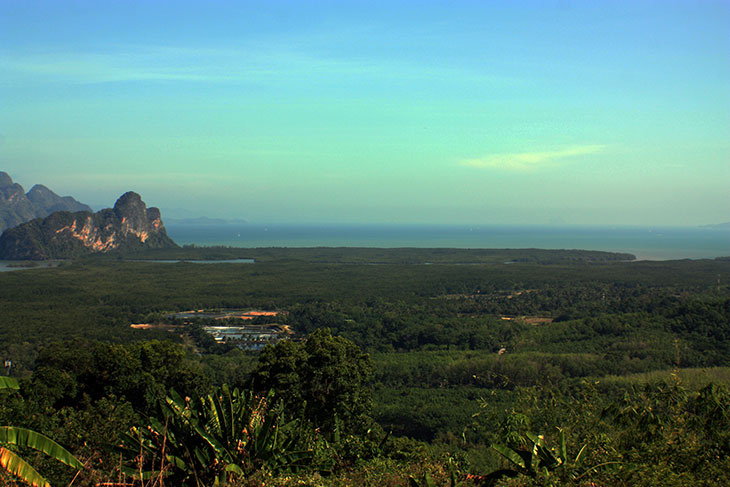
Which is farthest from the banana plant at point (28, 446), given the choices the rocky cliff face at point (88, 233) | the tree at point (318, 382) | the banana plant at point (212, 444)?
the rocky cliff face at point (88, 233)

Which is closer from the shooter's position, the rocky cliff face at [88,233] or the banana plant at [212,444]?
the banana plant at [212,444]

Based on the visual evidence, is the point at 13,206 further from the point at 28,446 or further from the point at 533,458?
the point at 533,458

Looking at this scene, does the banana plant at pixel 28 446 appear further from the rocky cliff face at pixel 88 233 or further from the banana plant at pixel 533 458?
the rocky cliff face at pixel 88 233

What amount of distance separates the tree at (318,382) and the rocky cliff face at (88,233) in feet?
297

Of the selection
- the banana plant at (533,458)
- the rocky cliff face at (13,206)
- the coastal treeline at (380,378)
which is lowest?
the coastal treeline at (380,378)

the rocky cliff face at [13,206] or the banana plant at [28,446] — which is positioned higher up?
the rocky cliff face at [13,206]

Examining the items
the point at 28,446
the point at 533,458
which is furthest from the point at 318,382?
the point at 28,446

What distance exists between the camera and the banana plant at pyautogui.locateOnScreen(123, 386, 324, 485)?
6809mm

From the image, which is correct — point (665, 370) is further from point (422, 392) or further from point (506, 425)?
point (506, 425)

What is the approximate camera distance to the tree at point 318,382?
43.0ft

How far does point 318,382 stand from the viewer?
13.7m

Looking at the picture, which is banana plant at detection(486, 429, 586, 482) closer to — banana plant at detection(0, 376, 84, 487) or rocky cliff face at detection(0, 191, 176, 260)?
banana plant at detection(0, 376, 84, 487)

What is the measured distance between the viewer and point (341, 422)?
1277 cm

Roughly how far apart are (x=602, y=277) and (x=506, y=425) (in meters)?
60.3
